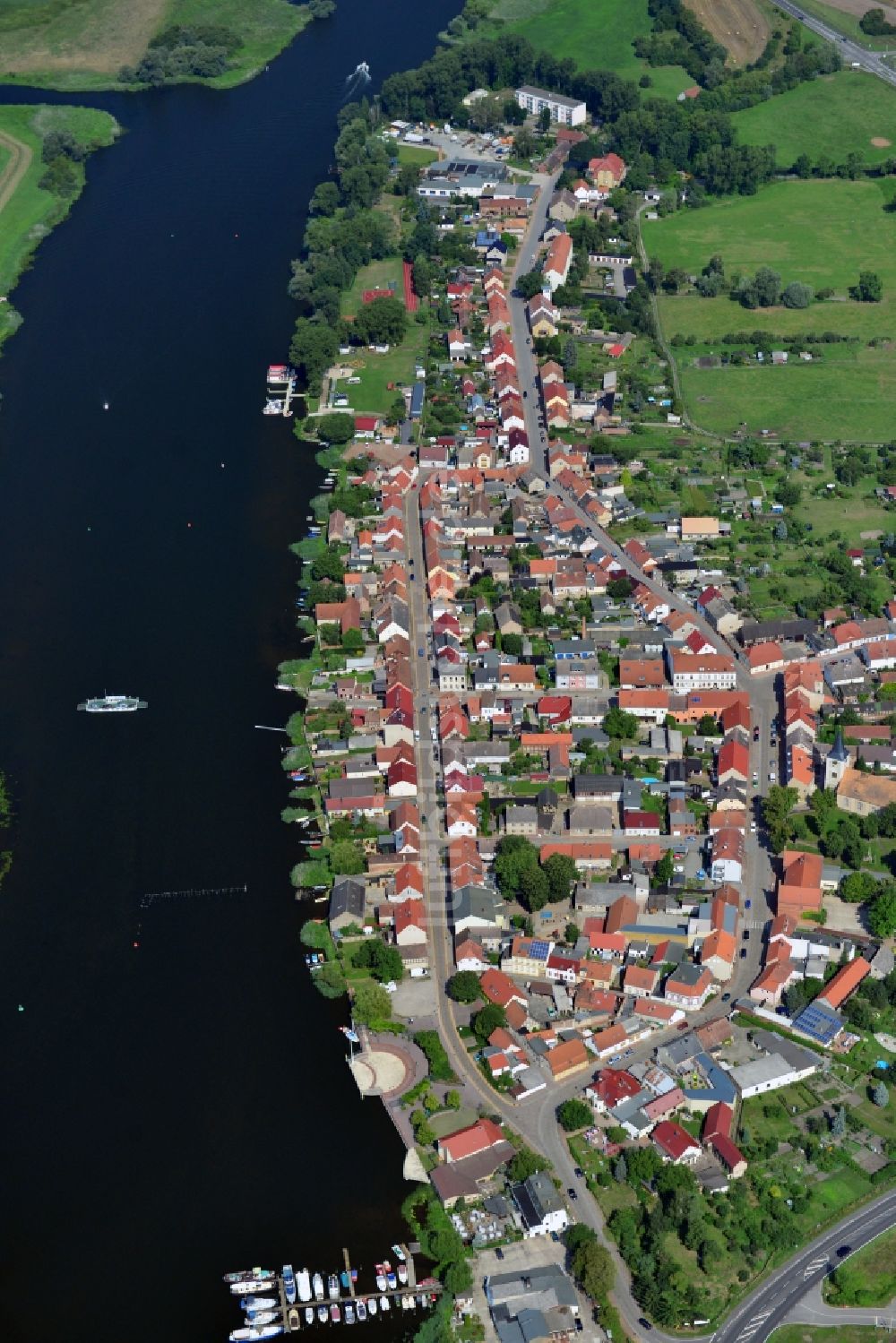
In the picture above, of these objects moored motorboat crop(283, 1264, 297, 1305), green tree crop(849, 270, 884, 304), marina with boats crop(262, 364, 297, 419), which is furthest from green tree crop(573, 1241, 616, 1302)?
green tree crop(849, 270, 884, 304)

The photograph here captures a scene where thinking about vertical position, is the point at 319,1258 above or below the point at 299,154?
below

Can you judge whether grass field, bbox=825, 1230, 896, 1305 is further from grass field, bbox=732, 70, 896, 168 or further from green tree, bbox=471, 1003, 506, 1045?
grass field, bbox=732, 70, 896, 168

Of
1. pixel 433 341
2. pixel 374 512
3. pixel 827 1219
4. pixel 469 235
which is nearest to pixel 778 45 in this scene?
pixel 469 235

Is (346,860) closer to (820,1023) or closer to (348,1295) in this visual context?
(348,1295)

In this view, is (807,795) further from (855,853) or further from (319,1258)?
(319,1258)

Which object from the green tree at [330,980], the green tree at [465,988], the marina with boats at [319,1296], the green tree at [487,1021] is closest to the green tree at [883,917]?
the green tree at [487,1021]

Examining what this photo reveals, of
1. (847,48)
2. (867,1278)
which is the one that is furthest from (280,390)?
(847,48)
